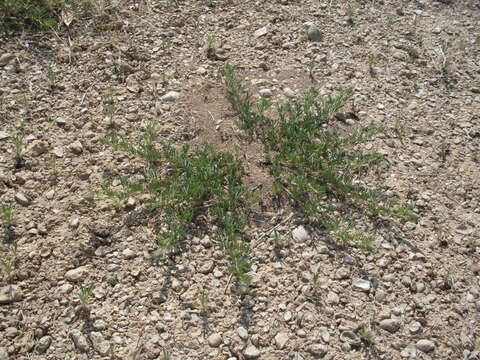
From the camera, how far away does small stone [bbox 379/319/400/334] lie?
10.5 ft

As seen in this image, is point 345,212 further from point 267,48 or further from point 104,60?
point 104,60

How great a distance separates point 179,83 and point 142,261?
1.91 meters

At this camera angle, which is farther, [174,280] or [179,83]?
[179,83]

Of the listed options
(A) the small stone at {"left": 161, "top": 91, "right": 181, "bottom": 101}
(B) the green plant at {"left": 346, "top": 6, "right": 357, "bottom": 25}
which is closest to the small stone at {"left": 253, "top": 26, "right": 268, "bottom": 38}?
(B) the green plant at {"left": 346, "top": 6, "right": 357, "bottom": 25}

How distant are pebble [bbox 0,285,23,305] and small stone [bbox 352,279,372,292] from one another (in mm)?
2241

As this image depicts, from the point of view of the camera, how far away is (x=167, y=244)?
11.3ft

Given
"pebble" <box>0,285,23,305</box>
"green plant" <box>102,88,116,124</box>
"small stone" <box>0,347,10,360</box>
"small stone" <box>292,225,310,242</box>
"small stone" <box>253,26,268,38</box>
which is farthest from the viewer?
"small stone" <box>253,26,268,38</box>

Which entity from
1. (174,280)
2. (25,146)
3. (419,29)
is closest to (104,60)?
(25,146)

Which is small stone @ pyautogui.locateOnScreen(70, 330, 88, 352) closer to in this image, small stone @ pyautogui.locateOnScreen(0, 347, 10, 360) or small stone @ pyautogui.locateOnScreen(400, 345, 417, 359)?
small stone @ pyautogui.locateOnScreen(0, 347, 10, 360)

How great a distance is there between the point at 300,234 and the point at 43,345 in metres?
1.87

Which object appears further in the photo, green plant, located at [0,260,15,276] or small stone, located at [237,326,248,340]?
green plant, located at [0,260,15,276]

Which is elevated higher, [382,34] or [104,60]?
[104,60]

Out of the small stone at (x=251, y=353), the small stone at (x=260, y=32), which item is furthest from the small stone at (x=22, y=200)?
the small stone at (x=260, y=32)

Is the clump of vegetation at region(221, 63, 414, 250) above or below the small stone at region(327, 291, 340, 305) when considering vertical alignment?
above
